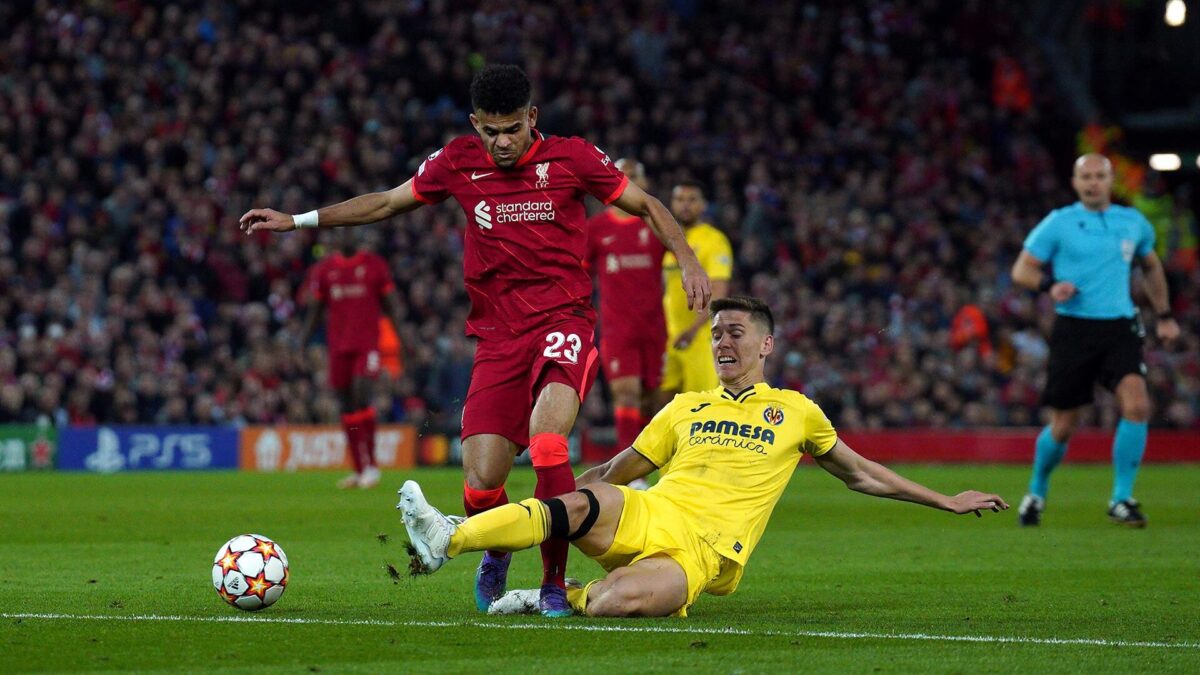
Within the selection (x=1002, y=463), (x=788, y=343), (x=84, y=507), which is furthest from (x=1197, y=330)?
(x=84, y=507)

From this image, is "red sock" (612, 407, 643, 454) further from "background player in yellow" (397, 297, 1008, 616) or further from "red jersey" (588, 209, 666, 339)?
"background player in yellow" (397, 297, 1008, 616)

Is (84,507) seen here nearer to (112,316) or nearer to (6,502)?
(6,502)

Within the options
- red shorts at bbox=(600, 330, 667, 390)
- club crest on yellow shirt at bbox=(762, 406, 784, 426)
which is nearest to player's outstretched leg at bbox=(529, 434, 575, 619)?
club crest on yellow shirt at bbox=(762, 406, 784, 426)

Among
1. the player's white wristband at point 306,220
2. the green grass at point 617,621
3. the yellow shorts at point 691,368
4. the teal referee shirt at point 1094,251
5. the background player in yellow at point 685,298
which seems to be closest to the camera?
the green grass at point 617,621

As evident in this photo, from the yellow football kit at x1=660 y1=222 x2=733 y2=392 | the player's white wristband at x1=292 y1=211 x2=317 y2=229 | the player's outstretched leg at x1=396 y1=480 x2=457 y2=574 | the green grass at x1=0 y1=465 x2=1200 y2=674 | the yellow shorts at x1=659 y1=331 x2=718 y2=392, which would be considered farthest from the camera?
the yellow shorts at x1=659 y1=331 x2=718 y2=392

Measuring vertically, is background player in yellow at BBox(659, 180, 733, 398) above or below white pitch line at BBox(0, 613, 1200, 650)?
above

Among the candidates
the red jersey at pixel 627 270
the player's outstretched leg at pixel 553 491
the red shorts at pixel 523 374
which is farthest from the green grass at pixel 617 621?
the red jersey at pixel 627 270

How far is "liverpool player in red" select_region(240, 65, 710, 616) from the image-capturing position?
272 inches

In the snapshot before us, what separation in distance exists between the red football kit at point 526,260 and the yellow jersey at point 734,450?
17.4 inches

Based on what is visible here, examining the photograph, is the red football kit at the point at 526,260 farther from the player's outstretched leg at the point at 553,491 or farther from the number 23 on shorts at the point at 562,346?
the player's outstretched leg at the point at 553,491

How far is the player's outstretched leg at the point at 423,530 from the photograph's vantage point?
5.84 m

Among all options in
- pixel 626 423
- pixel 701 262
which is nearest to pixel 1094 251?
pixel 701 262

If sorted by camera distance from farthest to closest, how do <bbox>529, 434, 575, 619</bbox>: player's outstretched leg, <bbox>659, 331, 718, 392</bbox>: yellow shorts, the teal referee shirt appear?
<bbox>659, 331, 718, 392</bbox>: yellow shorts, the teal referee shirt, <bbox>529, 434, 575, 619</bbox>: player's outstretched leg

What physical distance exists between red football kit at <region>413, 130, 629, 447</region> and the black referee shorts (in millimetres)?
5865
